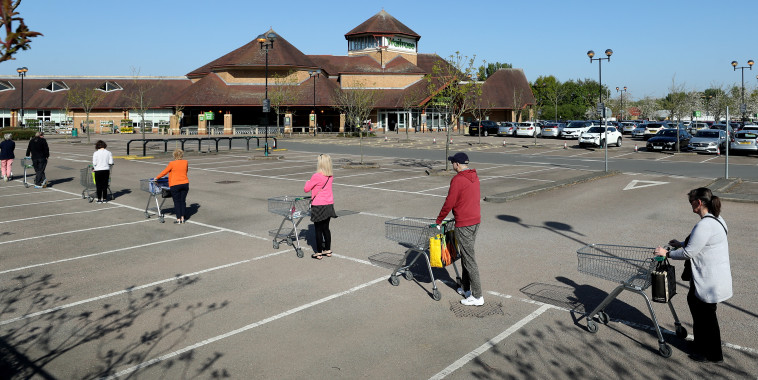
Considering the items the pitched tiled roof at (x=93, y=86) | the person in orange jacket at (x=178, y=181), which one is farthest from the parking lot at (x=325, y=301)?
the pitched tiled roof at (x=93, y=86)

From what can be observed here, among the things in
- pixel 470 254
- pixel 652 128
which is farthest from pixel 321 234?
pixel 652 128

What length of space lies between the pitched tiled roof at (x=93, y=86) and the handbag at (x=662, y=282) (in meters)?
72.0

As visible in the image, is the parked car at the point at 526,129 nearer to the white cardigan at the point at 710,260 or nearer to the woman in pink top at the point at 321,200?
the woman in pink top at the point at 321,200

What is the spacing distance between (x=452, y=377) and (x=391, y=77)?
65664 mm

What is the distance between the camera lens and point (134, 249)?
400 inches

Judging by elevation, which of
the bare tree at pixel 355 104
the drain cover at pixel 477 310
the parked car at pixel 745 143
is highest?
the bare tree at pixel 355 104

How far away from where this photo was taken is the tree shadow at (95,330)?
545 cm

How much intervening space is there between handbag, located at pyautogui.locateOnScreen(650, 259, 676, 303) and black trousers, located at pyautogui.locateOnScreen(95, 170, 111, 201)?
13.9 metres

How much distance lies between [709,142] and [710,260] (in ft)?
107

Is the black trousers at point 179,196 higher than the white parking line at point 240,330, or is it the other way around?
the black trousers at point 179,196

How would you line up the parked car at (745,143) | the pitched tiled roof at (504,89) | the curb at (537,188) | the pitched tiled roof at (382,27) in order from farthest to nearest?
1. the pitched tiled roof at (382,27)
2. the pitched tiled roof at (504,89)
3. the parked car at (745,143)
4. the curb at (537,188)

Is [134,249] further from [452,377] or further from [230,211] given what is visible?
[452,377]

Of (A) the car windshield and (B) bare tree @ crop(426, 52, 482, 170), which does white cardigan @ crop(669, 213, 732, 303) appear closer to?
(B) bare tree @ crop(426, 52, 482, 170)

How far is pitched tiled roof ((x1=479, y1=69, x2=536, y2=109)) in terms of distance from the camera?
7007 cm
